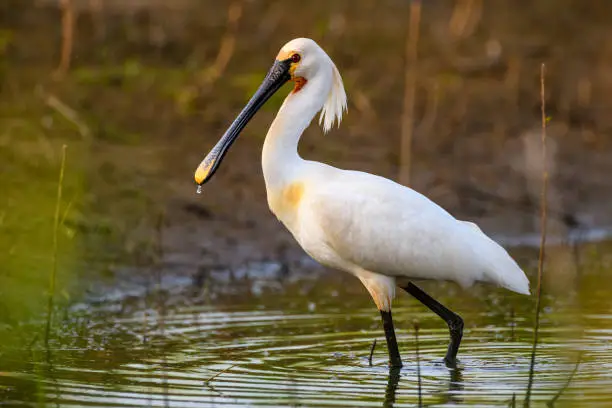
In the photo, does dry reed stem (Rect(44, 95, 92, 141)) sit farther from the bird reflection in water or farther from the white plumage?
the bird reflection in water

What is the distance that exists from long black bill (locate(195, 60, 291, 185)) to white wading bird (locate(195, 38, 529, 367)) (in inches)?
7.4

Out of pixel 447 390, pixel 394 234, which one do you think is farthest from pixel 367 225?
pixel 447 390

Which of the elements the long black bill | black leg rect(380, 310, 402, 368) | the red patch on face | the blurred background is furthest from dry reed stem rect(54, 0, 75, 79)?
black leg rect(380, 310, 402, 368)

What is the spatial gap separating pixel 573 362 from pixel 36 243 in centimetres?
340

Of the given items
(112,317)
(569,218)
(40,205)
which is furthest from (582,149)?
(40,205)

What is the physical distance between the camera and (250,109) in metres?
8.71

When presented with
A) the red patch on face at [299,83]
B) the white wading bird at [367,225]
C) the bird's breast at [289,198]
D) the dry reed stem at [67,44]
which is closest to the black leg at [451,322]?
the white wading bird at [367,225]

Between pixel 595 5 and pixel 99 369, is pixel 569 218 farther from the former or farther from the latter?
pixel 595 5

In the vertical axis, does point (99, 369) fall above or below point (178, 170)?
below

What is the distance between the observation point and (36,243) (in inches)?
355

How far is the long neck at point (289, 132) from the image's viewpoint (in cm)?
816

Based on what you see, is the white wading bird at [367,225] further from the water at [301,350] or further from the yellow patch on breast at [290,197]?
the water at [301,350]

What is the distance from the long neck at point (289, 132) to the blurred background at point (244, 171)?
107 cm

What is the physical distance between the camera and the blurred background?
326 inches
